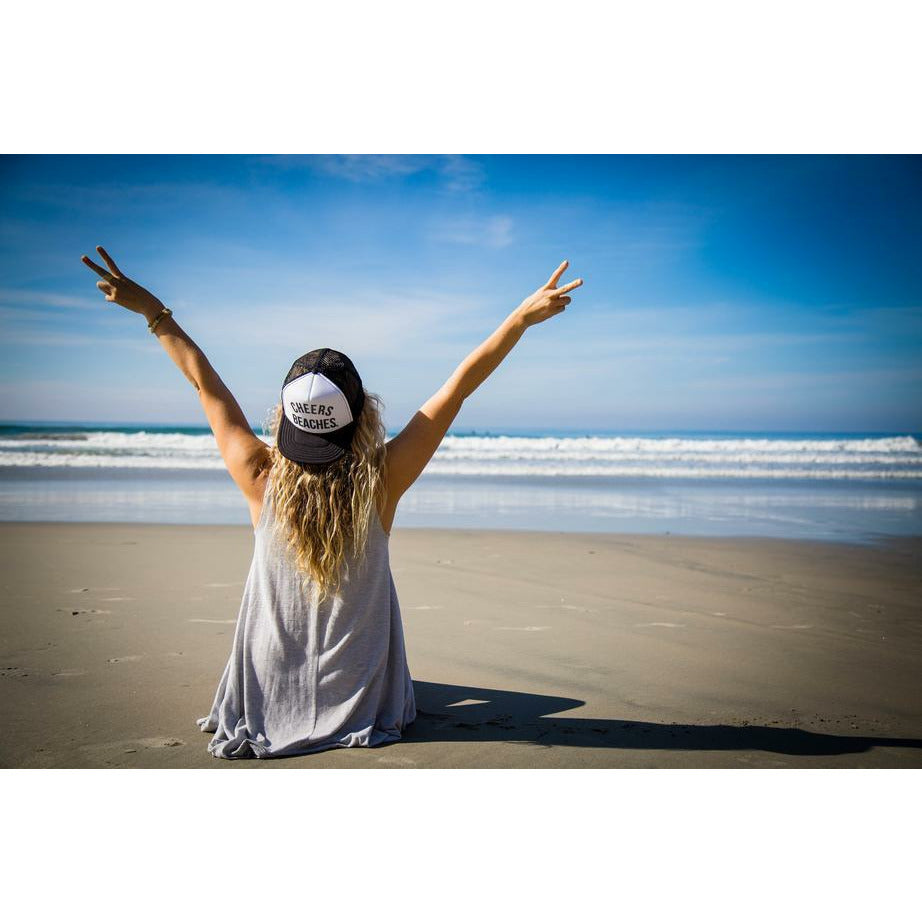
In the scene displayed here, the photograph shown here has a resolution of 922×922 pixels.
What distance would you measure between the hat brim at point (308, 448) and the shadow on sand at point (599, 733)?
4.31 ft

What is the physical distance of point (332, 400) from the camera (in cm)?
277

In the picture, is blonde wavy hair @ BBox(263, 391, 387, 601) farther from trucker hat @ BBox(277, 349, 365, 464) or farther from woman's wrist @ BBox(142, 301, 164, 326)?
woman's wrist @ BBox(142, 301, 164, 326)

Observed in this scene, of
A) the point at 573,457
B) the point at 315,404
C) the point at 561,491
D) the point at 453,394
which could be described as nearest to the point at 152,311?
the point at 315,404

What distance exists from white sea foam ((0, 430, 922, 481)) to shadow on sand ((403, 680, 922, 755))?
45.6 ft

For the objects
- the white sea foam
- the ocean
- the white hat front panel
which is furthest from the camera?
the white sea foam

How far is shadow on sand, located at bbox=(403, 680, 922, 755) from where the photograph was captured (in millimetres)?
3113

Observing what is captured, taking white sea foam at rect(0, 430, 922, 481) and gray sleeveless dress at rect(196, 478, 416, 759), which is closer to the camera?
gray sleeveless dress at rect(196, 478, 416, 759)

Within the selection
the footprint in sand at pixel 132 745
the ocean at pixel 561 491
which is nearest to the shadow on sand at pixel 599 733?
the footprint in sand at pixel 132 745

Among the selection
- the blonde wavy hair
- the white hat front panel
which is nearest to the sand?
the blonde wavy hair

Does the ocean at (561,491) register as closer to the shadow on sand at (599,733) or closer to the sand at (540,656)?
the sand at (540,656)

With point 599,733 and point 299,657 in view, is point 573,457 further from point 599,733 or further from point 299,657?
point 299,657

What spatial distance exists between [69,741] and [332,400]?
1.91 metres

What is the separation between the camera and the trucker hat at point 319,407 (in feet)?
9.07
